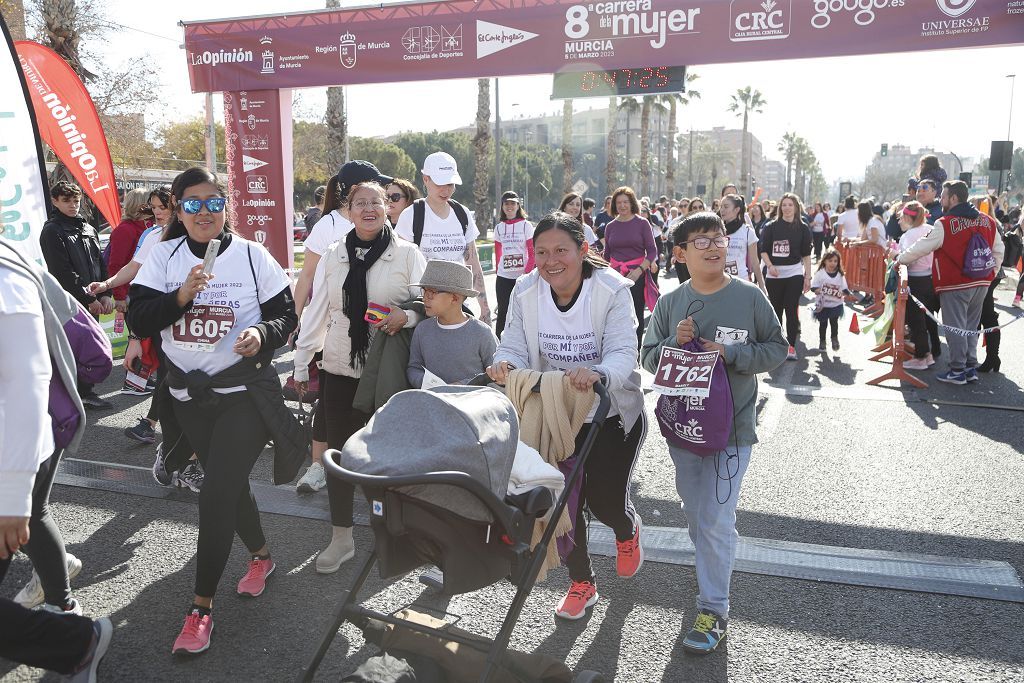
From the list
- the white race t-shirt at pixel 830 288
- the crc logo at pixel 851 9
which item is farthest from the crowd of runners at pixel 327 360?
the white race t-shirt at pixel 830 288

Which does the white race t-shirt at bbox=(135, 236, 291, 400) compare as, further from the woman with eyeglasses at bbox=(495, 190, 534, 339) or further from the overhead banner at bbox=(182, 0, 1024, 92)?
the overhead banner at bbox=(182, 0, 1024, 92)

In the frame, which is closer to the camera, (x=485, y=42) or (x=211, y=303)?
(x=211, y=303)

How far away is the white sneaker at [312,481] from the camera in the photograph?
209 inches

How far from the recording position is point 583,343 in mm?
3566

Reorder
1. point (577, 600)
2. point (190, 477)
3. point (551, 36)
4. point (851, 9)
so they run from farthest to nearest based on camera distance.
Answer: point (551, 36), point (851, 9), point (190, 477), point (577, 600)

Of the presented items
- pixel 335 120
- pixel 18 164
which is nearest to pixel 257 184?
pixel 18 164

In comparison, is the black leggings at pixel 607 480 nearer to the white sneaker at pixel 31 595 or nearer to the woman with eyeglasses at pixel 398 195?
the white sneaker at pixel 31 595

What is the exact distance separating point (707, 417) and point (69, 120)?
27.6ft

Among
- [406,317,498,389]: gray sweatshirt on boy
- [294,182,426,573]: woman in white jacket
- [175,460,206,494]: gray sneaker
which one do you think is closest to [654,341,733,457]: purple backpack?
[406,317,498,389]: gray sweatshirt on boy

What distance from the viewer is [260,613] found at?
12.2 feet

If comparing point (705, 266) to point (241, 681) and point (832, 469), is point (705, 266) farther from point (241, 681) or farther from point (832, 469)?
point (832, 469)

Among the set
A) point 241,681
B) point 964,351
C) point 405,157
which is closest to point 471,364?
point 241,681

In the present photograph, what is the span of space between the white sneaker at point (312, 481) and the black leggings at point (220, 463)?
158 centimetres

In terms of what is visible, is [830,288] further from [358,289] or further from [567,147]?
[567,147]
